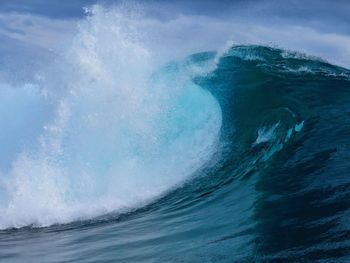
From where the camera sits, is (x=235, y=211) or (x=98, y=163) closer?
(x=235, y=211)

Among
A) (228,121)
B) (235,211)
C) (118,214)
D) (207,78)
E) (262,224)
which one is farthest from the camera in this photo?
(207,78)

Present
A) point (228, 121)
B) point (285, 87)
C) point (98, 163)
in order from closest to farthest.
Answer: point (98, 163)
point (228, 121)
point (285, 87)

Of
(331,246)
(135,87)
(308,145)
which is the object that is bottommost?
(331,246)

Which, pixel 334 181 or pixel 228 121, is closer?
pixel 334 181

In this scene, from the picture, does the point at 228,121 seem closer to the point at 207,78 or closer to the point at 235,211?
the point at 207,78

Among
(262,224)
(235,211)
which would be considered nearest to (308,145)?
(235,211)

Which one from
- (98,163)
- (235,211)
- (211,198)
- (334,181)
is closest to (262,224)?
(235,211)

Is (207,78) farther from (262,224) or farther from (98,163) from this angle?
(262,224)

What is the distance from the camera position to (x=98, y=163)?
1118 centimetres

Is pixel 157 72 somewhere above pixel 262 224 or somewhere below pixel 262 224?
above

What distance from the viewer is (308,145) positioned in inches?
406

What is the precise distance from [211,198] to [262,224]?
2.59m

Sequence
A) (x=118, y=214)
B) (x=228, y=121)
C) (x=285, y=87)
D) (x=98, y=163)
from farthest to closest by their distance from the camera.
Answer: (x=285, y=87) < (x=228, y=121) < (x=98, y=163) < (x=118, y=214)

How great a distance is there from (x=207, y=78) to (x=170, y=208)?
764cm
